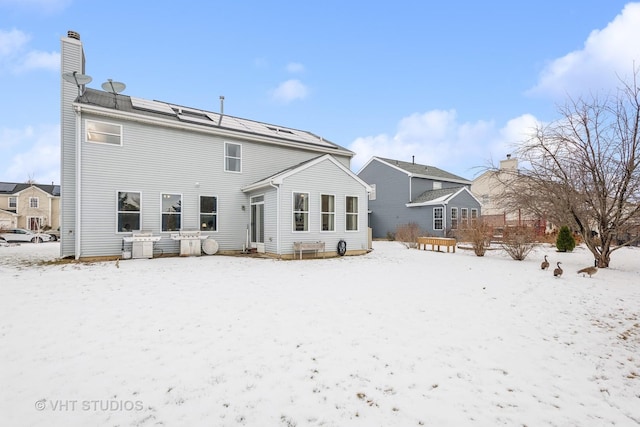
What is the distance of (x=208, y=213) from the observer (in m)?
13.3

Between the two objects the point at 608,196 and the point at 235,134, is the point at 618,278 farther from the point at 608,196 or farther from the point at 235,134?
the point at 235,134

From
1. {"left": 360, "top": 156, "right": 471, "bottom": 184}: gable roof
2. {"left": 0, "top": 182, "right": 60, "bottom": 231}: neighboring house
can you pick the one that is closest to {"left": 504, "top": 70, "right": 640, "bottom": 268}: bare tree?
{"left": 360, "top": 156, "right": 471, "bottom": 184}: gable roof

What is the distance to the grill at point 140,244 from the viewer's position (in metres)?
11.4

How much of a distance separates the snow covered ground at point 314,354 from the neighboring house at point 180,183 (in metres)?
4.63

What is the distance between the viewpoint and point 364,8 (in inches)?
620

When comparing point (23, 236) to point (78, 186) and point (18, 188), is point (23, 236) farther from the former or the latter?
point (18, 188)

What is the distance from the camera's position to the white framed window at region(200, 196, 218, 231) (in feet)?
43.3

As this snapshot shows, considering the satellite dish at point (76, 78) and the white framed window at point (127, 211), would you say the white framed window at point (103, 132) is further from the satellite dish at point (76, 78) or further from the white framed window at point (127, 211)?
the white framed window at point (127, 211)

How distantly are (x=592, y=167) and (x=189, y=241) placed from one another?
15324mm

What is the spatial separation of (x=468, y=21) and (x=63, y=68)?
1792cm

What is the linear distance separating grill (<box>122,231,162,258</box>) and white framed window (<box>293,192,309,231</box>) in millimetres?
5633

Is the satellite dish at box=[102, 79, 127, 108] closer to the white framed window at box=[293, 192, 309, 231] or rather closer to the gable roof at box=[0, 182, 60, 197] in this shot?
the white framed window at box=[293, 192, 309, 231]

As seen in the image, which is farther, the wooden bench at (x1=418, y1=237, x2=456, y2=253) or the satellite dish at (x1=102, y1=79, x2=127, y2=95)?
the wooden bench at (x1=418, y1=237, x2=456, y2=253)

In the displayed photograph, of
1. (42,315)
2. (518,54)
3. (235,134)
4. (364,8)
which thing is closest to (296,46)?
(364,8)
